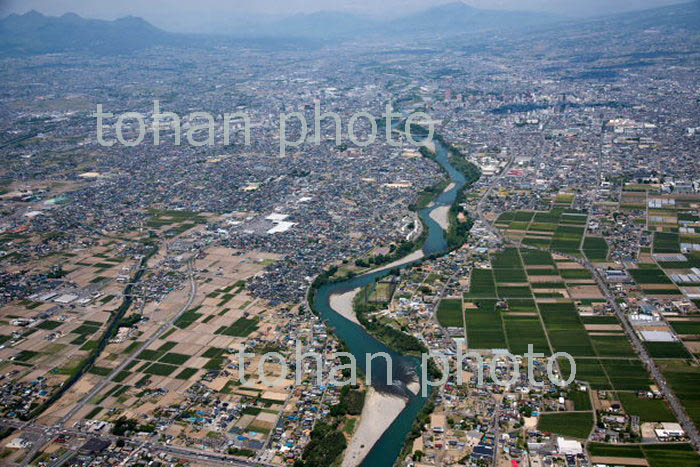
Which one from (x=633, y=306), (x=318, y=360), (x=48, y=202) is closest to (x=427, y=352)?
(x=318, y=360)

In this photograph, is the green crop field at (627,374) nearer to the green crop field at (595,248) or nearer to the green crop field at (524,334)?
the green crop field at (524,334)

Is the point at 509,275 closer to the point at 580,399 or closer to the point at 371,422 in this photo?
the point at 580,399

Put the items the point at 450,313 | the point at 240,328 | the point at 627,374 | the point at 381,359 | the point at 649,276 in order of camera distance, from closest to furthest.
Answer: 1. the point at 627,374
2. the point at 381,359
3. the point at 240,328
4. the point at 450,313
5. the point at 649,276

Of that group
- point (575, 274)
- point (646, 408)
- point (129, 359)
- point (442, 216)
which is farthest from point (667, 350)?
point (129, 359)

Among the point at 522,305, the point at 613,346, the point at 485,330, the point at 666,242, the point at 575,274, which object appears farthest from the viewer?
the point at 666,242

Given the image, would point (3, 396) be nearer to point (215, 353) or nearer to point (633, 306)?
point (215, 353)

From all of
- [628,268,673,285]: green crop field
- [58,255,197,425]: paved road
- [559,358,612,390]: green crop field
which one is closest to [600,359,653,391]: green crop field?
[559,358,612,390]: green crop field

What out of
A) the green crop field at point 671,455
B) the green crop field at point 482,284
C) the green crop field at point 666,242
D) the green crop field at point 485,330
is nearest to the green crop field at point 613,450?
the green crop field at point 671,455
